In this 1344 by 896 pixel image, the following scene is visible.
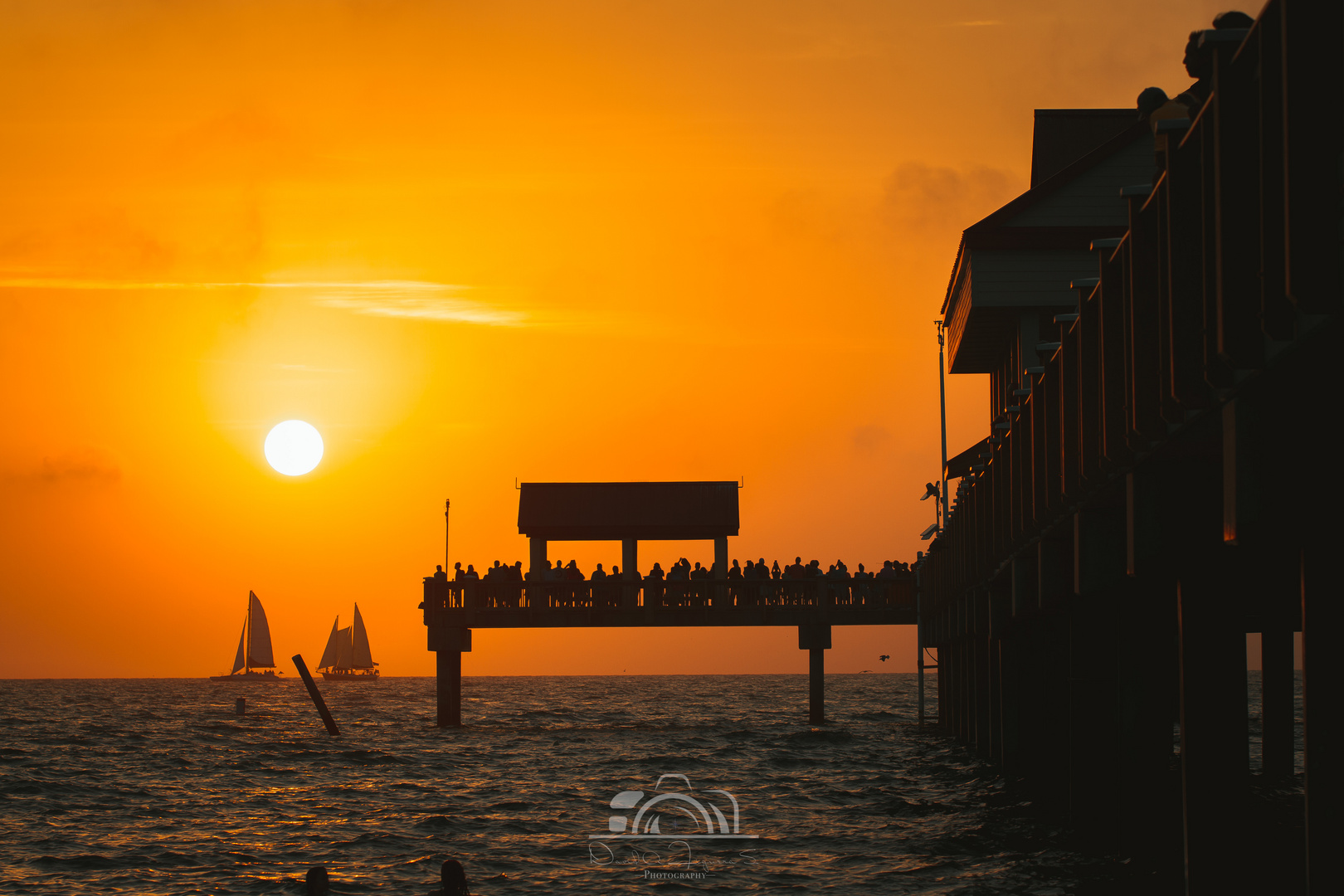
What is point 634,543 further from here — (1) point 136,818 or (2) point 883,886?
(2) point 883,886

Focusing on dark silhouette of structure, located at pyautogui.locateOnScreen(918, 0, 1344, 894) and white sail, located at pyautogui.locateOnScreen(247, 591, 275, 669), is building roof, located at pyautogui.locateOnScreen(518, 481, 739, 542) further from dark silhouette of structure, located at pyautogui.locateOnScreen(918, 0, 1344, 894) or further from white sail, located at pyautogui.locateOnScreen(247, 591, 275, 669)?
white sail, located at pyautogui.locateOnScreen(247, 591, 275, 669)

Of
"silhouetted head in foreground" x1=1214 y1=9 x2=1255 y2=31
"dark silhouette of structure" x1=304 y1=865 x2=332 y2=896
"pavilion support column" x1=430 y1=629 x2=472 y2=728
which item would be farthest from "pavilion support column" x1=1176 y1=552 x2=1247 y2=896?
"pavilion support column" x1=430 y1=629 x2=472 y2=728

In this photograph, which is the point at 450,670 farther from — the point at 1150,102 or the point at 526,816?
the point at 1150,102

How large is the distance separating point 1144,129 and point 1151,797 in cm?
1631

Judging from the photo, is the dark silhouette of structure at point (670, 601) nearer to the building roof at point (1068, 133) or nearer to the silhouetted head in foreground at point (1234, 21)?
the building roof at point (1068, 133)

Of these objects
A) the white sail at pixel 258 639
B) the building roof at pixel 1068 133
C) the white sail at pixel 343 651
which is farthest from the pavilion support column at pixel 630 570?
the white sail at pixel 343 651

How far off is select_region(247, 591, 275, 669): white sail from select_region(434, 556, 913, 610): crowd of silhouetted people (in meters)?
96.9

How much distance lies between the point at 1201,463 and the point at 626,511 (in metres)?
34.6

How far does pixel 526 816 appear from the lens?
23906mm

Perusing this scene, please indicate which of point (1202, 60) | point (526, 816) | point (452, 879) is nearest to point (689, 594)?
point (526, 816)

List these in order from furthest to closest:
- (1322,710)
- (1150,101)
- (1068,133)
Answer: (1068,133) < (1150,101) < (1322,710)

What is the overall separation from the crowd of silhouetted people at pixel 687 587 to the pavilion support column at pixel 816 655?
0.78 m

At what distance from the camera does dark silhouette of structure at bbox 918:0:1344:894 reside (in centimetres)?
645

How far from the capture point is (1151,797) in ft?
42.2
